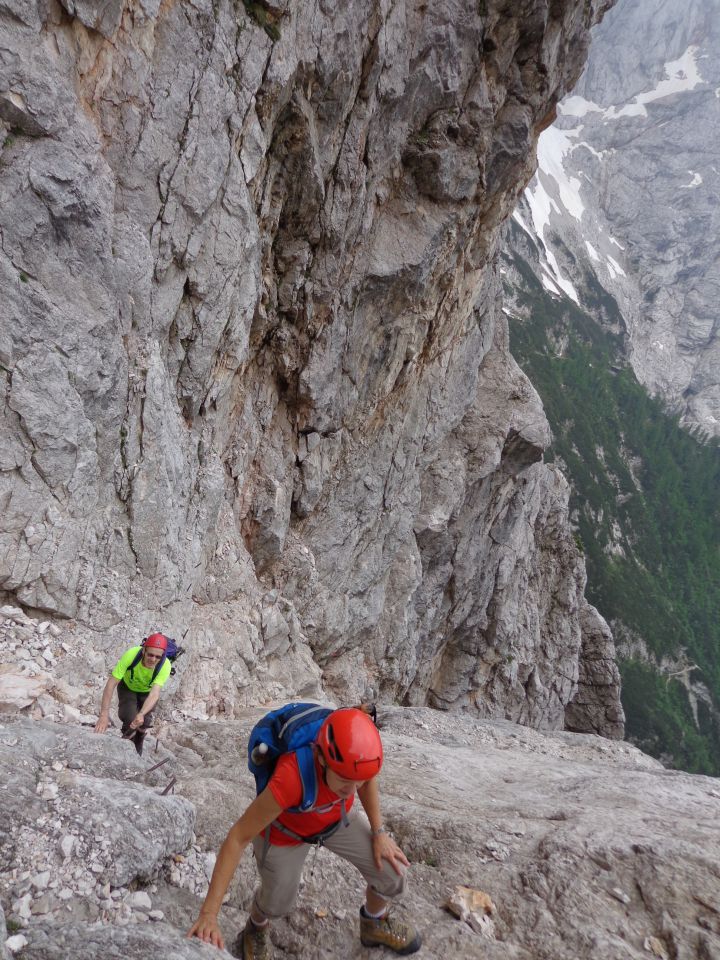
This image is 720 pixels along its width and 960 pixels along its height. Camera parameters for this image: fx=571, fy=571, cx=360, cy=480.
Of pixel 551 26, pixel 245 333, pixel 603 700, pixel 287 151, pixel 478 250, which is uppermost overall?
pixel 551 26

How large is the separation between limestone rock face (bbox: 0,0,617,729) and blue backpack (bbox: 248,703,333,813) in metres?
6.60

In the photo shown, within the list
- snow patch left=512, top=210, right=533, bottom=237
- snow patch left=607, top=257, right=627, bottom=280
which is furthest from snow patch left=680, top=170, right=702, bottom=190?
snow patch left=512, top=210, right=533, bottom=237

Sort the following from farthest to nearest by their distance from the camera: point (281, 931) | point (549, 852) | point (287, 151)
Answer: point (287, 151)
point (549, 852)
point (281, 931)

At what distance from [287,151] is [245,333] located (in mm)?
4658

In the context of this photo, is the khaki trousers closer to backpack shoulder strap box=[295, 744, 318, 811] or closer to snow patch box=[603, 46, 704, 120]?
backpack shoulder strap box=[295, 744, 318, 811]

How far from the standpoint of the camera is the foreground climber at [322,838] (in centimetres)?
356

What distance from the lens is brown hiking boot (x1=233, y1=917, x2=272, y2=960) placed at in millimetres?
4188

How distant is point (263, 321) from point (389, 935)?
14.8 meters

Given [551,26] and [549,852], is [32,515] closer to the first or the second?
[549,852]

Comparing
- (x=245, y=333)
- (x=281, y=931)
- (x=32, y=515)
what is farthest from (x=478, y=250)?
(x=281, y=931)

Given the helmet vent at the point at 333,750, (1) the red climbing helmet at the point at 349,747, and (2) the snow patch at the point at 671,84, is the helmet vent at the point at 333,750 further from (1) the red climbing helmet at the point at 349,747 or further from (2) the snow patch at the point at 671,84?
(2) the snow patch at the point at 671,84

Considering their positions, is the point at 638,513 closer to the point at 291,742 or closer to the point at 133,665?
the point at 133,665

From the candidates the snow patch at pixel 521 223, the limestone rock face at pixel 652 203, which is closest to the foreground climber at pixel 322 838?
the snow patch at pixel 521 223

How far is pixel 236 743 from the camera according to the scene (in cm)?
941
